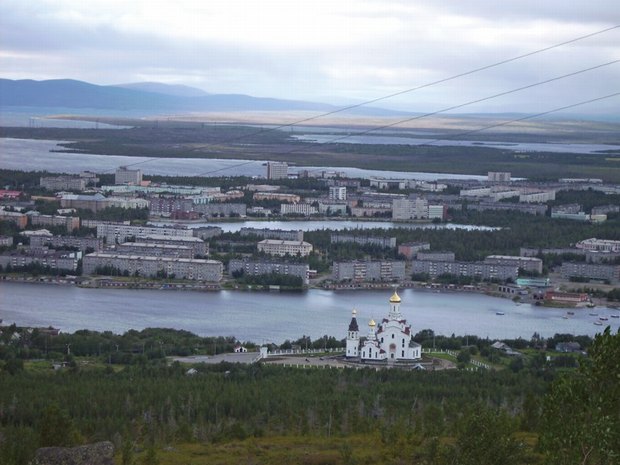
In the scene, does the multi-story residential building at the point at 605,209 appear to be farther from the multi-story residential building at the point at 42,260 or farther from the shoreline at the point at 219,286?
the multi-story residential building at the point at 42,260

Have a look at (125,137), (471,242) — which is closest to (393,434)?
(471,242)

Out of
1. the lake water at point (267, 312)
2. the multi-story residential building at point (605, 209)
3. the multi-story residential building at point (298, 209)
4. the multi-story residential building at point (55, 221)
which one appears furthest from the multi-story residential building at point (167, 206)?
the lake water at point (267, 312)

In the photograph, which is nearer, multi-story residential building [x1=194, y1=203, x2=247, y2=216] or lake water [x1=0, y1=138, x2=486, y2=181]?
multi-story residential building [x1=194, y1=203, x2=247, y2=216]

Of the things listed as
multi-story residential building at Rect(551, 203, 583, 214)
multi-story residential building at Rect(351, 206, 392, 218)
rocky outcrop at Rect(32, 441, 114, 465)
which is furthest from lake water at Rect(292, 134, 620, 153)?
rocky outcrop at Rect(32, 441, 114, 465)

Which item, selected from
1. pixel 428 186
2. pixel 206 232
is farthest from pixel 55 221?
pixel 428 186

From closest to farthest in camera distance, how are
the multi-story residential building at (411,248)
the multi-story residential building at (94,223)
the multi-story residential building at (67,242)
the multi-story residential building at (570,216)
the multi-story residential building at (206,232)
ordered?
the multi-story residential building at (67,242) → the multi-story residential building at (411,248) → the multi-story residential building at (206,232) → the multi-story residential building at (94,223) → the multi-story residential building at (570,216)

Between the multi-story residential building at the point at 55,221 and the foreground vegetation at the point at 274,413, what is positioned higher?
the multi-story residential building at the point at 55,221

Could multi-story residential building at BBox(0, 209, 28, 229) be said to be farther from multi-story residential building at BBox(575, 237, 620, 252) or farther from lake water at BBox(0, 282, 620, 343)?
multi-story residential building at BBox(575, 237, 620, 252)
